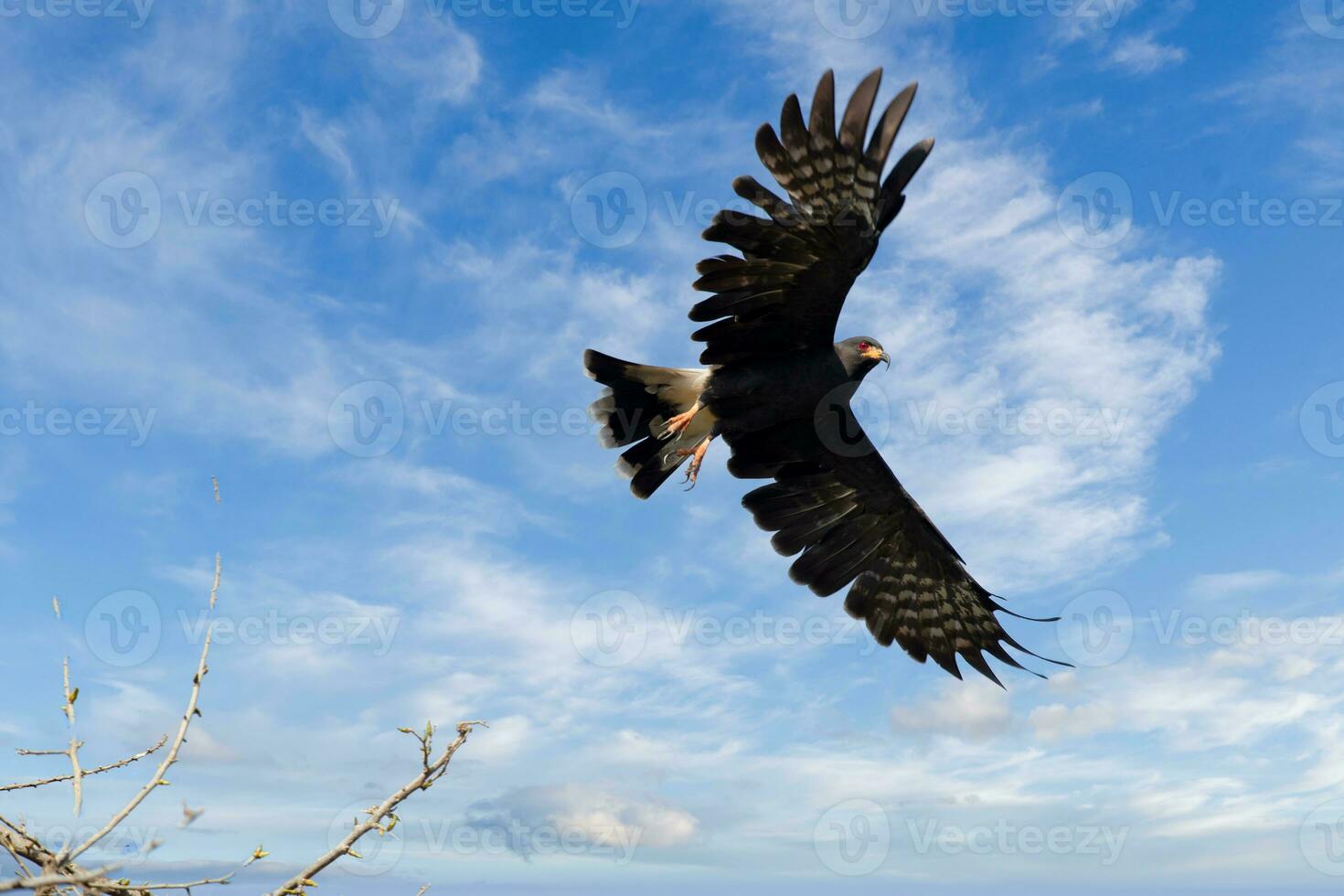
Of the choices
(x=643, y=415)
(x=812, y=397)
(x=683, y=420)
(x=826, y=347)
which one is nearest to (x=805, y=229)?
(x=826, y=347)

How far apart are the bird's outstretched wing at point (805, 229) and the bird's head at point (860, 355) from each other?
46 cm

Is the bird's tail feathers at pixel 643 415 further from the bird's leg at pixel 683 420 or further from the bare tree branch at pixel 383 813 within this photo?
the bare tree branch at pixel 383 813

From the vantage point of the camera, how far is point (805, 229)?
25.2ft

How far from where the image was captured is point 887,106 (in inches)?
269

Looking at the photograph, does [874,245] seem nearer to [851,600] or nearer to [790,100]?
[790,100]

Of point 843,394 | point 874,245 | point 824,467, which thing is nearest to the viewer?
point 874,245

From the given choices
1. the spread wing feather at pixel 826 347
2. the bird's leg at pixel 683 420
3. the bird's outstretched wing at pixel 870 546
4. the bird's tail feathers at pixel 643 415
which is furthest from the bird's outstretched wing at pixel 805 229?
the bird's outstretched wing at pixel 870 546

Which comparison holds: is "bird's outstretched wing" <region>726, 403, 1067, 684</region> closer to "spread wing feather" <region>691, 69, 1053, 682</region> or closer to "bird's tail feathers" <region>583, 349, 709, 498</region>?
"spread wing feather" <region>691, 69, 1053, 682</region>

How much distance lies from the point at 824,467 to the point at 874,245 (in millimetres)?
3414

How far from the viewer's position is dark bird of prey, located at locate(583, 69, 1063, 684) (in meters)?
7.21

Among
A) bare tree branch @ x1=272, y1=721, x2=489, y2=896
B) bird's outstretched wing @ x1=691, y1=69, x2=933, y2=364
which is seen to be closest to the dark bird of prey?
bird's outstretched wing @ x1=691, y1=69, x2=933, y2=364

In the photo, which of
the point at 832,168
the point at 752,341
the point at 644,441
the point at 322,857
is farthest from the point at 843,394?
the point at 322,857

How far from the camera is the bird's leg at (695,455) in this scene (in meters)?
9.56

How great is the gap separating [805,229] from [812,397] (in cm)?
201
